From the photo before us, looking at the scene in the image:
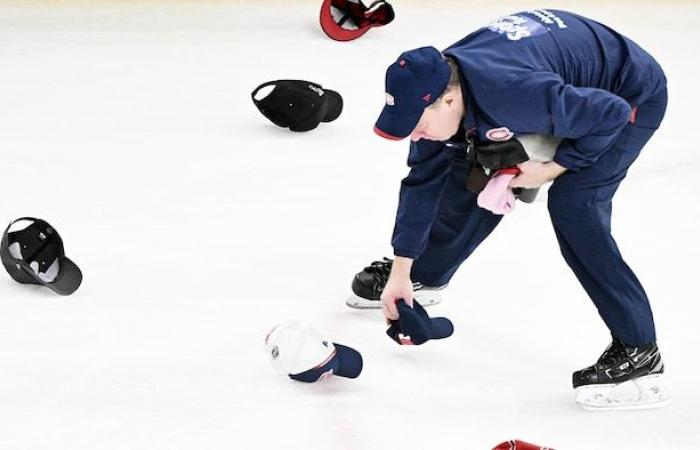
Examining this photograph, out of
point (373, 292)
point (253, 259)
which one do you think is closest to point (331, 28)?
point (253, 259)

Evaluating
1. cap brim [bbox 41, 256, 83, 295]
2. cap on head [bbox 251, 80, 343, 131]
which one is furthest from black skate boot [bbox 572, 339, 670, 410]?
cap on head [bbox 251, 80, 343, 131]

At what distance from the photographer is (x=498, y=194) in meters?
2.31

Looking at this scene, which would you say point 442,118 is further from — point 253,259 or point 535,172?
point 253,259

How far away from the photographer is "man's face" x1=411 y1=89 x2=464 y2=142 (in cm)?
219

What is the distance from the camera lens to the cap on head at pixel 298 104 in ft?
12.1

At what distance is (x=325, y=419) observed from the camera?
2346mm

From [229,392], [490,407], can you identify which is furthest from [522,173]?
[229,392]

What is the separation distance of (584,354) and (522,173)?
1.55ft

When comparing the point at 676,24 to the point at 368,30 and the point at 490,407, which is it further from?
the point at 490,407

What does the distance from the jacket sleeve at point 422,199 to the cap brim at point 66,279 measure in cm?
71

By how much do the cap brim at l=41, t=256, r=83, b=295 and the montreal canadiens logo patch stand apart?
0.99 m

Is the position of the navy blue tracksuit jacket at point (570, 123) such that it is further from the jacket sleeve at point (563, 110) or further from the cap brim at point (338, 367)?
the cap brim at point (338, 367)

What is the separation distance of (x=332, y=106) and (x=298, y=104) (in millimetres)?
113

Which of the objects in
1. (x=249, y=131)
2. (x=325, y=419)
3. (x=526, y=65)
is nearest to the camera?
(x=526, y=65)
